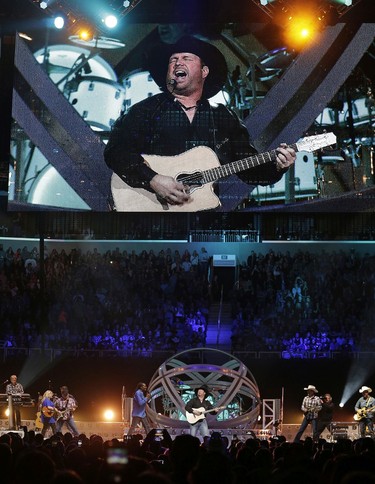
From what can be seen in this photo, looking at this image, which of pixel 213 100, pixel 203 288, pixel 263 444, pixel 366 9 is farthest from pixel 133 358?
pixel 263 444

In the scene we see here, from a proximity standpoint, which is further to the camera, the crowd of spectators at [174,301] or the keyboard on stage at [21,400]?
the crowd of spectators at [174,301]

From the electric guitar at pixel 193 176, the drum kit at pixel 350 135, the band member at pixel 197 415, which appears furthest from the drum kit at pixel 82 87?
the band member at pixel 197 415

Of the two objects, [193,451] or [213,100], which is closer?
[193,451]

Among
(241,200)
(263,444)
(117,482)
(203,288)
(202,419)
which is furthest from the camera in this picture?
(203,288)

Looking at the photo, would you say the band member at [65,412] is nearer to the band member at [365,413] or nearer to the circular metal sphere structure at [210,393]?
the circular metal sphere structure at [210,393]

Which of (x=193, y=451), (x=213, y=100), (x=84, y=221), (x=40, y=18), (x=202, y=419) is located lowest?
(x=202, y=419)

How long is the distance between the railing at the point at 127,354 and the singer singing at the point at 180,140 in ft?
14.8

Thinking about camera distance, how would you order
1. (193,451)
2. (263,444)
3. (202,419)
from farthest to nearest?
1. (202,419)
2. (263,444)
3. (193,451)

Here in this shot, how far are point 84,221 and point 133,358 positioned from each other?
340cm

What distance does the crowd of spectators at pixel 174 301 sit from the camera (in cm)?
2181

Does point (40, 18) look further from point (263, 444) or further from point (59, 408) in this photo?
point (263, 444)

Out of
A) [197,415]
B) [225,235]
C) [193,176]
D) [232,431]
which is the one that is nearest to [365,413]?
[232,431]

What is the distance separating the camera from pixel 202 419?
15633mm

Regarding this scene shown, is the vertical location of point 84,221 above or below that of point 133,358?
above
